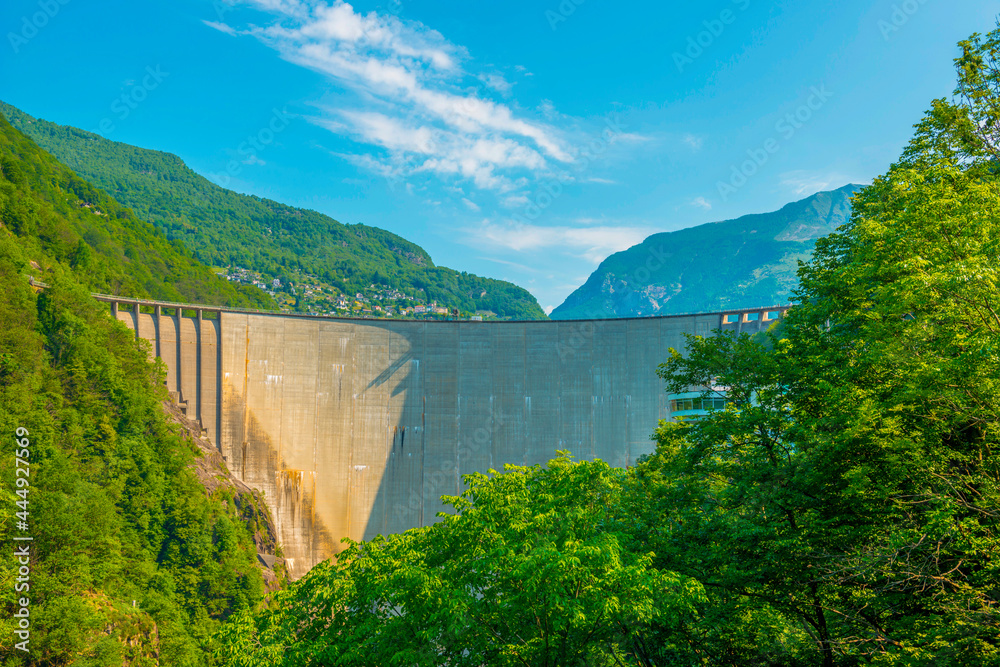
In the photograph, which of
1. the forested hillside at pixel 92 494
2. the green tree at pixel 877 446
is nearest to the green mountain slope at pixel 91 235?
the forested hillside at pixel 92 494

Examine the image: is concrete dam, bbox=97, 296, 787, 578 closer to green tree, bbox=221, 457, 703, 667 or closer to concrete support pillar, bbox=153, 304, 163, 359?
concrete support pillar, bbox=153, 304, 163, 359

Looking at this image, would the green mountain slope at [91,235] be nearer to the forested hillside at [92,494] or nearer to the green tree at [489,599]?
the forested hillside at [92,494]

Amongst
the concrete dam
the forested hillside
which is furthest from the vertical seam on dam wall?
the forested hillside

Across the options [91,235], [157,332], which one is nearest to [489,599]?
[157,332]

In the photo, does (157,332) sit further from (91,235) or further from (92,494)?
(91,235)

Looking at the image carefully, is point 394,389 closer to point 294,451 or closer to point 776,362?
point 294,451

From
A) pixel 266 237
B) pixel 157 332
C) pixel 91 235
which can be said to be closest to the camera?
pixel 157 332

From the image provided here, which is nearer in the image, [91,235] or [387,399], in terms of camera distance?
[387,399]
